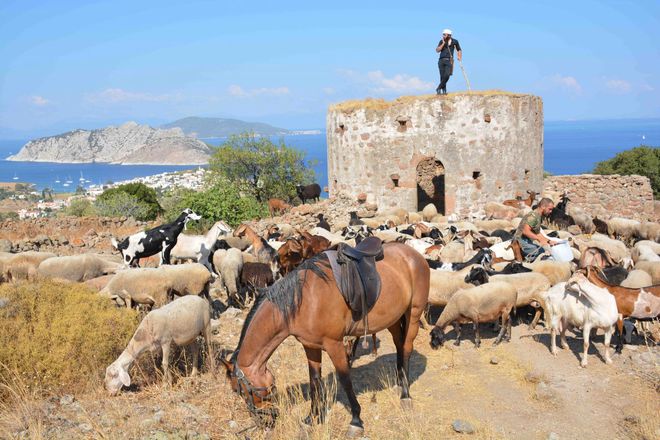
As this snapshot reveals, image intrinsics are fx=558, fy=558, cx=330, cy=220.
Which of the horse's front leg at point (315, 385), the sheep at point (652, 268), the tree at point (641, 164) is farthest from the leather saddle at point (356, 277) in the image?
the tree at point (641, 164)

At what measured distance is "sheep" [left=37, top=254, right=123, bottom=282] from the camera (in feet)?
39.6

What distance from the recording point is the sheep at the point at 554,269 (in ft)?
34.7

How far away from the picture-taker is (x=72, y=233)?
21.5m

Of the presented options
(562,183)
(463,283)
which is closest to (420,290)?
(463,283)

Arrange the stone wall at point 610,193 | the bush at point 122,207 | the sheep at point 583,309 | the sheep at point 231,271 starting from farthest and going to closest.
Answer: the bush at point 122,207 < the stone wall at point 610,193 < the sheep at point 231,271 < the sheep at point 583,309

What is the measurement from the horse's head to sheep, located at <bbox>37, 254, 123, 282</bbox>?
25.0ft

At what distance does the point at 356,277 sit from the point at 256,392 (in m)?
1.61

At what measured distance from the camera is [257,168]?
96.5 ft

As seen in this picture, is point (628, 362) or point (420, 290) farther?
point (628, 362)

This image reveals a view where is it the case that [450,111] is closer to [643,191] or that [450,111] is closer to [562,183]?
[562,183]

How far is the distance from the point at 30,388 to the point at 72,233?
15.5 meters

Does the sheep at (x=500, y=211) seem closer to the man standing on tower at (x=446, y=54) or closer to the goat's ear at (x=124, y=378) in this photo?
the man standing on tower at (x=446, y=54)

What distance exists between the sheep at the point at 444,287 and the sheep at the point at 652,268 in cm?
374

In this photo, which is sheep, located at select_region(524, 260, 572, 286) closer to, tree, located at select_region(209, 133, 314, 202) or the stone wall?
the stone wall
